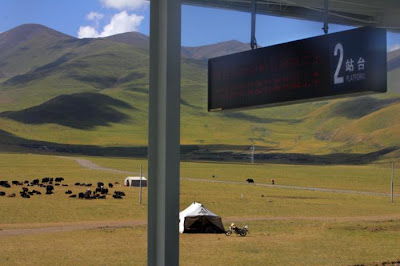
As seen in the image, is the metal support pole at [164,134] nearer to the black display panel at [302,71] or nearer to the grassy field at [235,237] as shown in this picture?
the black display panel at [302,71]

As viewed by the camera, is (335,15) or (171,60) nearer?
(171,60)

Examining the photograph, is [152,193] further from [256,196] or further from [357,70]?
[256,196]

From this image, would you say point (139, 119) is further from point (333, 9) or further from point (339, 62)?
point (339, 62)

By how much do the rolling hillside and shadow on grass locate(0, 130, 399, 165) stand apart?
18 cm

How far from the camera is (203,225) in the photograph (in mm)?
26047

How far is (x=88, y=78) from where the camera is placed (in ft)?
526

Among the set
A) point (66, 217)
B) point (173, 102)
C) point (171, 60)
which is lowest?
point (66, 217)

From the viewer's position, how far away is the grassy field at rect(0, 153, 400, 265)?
2156 centimetres

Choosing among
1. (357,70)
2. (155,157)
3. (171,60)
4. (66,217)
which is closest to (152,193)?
(155,157)

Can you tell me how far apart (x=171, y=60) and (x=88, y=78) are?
15955 cm

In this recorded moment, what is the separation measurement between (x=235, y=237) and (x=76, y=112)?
359ft

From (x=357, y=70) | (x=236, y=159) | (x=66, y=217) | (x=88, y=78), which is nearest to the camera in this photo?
(x=357, y=70)

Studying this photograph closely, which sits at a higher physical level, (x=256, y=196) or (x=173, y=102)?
(x=173, y=102)

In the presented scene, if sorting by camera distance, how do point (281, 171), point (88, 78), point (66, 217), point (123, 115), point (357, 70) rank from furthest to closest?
point (88, 78) < point (123, 115) < point (281, 171) < point (66, 217) < point (357, 70)
